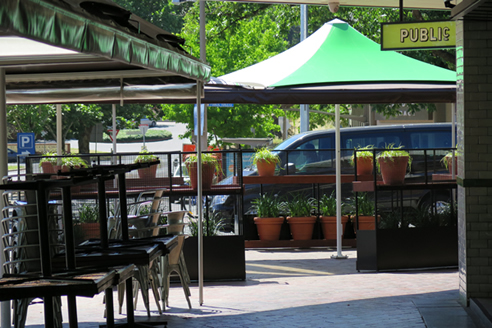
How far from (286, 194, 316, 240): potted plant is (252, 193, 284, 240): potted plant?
9.0 inches

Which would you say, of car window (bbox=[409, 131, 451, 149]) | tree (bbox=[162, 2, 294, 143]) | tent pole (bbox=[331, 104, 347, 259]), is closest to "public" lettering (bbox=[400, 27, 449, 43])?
tent pole (bbox=[331, 104, 347, 259])

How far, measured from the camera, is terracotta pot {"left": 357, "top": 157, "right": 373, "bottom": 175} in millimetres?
11687

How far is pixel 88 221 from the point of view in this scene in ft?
30.2

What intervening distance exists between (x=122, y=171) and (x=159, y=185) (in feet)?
12.2

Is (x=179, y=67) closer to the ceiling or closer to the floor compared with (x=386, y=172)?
closer to the ceiling

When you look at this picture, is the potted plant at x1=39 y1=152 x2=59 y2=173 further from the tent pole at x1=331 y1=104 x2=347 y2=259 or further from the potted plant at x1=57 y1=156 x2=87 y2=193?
the tent pole at x1=331 y1=104 x2=347 y2=259

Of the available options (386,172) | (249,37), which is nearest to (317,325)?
(386,172)

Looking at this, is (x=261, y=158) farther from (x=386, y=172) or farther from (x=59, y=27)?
(x=59, y=27)

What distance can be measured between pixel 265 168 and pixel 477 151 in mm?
5775

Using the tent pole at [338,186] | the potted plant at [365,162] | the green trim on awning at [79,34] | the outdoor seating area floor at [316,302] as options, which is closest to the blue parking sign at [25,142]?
the potted plant at [365,162]

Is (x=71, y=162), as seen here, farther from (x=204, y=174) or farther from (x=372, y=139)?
(x=372, y=139)

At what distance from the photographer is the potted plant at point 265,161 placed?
11.9 m

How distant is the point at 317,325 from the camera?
20.0 feet

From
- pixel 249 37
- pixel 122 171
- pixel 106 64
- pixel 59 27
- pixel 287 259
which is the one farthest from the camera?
pixel 249 37
